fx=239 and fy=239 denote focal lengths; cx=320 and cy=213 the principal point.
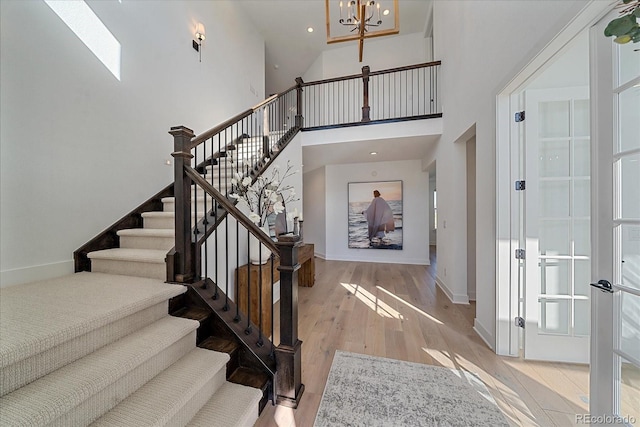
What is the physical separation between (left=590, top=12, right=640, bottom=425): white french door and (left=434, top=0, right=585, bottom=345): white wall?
46cm

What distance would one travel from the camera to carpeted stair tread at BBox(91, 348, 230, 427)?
1.02m

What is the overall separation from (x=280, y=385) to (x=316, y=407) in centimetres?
26

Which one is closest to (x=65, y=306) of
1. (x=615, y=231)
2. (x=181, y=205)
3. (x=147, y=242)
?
(x=181, y=205)

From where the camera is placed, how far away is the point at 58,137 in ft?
6.51

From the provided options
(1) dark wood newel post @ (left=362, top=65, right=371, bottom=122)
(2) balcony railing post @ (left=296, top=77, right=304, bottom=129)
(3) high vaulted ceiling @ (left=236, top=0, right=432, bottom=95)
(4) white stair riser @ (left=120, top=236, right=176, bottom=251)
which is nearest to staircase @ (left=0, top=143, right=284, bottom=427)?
(4) white stair riser @ (left=120, top=236, right=176, bottom=251)

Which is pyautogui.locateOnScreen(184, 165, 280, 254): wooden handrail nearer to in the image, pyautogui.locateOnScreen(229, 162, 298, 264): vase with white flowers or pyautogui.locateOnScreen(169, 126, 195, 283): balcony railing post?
pyautogui.locateOnScreen(169, 126, 195, 283): balcony railing post

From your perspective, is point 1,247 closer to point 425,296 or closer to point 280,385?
point 280,385

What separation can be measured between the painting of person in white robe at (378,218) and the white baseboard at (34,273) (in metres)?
5.27

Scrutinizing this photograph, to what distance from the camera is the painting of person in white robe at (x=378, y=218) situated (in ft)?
19.5

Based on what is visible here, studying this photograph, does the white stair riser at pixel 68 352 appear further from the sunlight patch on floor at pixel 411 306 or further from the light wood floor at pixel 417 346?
the sunlight patch on floor at pixel 411 306

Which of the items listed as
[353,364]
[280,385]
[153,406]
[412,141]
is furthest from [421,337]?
[412,141]

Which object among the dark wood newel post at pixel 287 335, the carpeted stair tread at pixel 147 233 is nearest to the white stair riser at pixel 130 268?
the carpeted stair tread at pixel 147 233

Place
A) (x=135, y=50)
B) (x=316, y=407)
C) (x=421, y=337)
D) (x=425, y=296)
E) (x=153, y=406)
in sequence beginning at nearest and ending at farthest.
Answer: (x=153, y=406) < (x=316, y=407) < (x=421, y=337) < (x=135, y=50) < (x=425, y=296)

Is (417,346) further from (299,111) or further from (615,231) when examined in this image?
(299,111)
